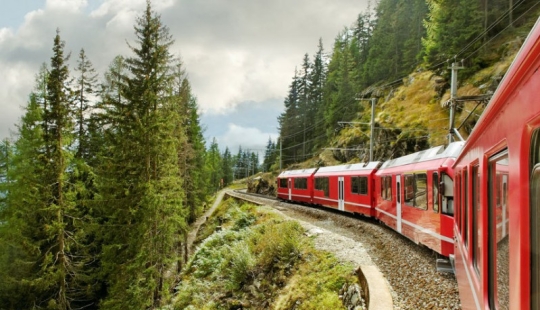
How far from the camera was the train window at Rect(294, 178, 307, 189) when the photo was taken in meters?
29.7

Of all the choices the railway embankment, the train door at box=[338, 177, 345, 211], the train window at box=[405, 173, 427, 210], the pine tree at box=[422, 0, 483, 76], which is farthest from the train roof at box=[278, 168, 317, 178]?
the train window at box=[405, 173, 427, 210]

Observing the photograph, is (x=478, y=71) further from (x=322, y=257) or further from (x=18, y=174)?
(x=18, y=174)

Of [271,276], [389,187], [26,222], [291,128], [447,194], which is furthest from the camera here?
[291,128]

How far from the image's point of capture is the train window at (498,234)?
7.48ft

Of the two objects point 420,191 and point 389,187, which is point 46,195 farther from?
point 420,191

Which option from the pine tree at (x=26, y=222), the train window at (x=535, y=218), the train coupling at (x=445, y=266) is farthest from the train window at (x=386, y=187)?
the pine tree at (x=26, y=222)

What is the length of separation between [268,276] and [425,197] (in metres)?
5.54

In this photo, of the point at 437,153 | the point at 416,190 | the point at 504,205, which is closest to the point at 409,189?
the point at 416,190

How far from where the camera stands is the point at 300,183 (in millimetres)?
30875

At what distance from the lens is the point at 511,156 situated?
6.72 ft

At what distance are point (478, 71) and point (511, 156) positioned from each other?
117 feet

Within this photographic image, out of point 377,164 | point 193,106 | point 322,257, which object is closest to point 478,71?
point 377,164

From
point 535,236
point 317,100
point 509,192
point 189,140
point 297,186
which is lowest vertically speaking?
point 297,186

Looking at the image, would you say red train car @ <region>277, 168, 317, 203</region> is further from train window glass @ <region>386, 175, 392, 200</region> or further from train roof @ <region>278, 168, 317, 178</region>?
train window glass @ <region>386, 175, 392, 200</region>
